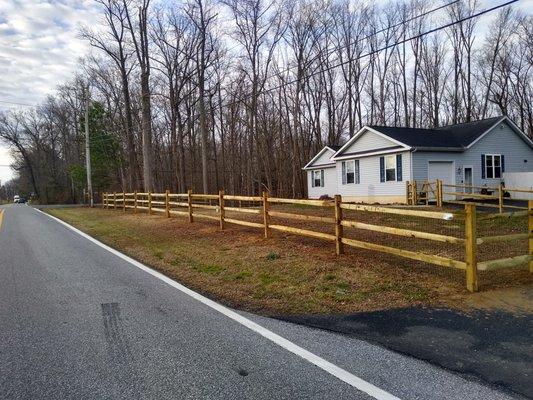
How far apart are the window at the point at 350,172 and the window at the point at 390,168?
2.62m

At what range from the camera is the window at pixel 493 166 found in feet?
82.9

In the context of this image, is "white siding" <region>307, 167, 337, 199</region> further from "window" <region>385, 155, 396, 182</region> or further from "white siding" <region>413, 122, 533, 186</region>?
"white siding" <region>413, 122, 533, 186</region>

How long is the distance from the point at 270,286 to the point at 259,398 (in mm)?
3657

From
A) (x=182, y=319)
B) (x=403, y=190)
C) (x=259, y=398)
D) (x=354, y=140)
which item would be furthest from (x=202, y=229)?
(x=354, y=140)

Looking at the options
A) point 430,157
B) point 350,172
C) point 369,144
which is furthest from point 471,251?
point 350,172

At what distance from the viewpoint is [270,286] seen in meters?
7.05

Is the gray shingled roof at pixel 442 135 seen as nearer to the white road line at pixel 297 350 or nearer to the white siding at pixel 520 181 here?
the white siding at pixel 520 181

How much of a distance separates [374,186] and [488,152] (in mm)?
6475

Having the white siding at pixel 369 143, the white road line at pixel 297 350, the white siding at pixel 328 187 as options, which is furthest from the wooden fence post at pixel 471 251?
the white siding at pixel 328 187

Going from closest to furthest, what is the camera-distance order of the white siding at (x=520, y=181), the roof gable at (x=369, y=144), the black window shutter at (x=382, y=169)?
1. the white siding at (x=520, y=181)
2. the roof gable at (x=369, y=144)
3. the black window shutter at (x=382, y=169)

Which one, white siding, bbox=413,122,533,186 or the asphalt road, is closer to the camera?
the asphalt road

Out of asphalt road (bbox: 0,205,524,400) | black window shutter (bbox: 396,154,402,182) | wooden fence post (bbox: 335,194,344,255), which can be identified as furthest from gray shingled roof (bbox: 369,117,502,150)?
asphalt road (bbox: 0,205,524,400)

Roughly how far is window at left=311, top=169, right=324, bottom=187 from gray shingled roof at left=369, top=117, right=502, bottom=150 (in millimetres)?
8818

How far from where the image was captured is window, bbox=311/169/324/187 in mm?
33825
